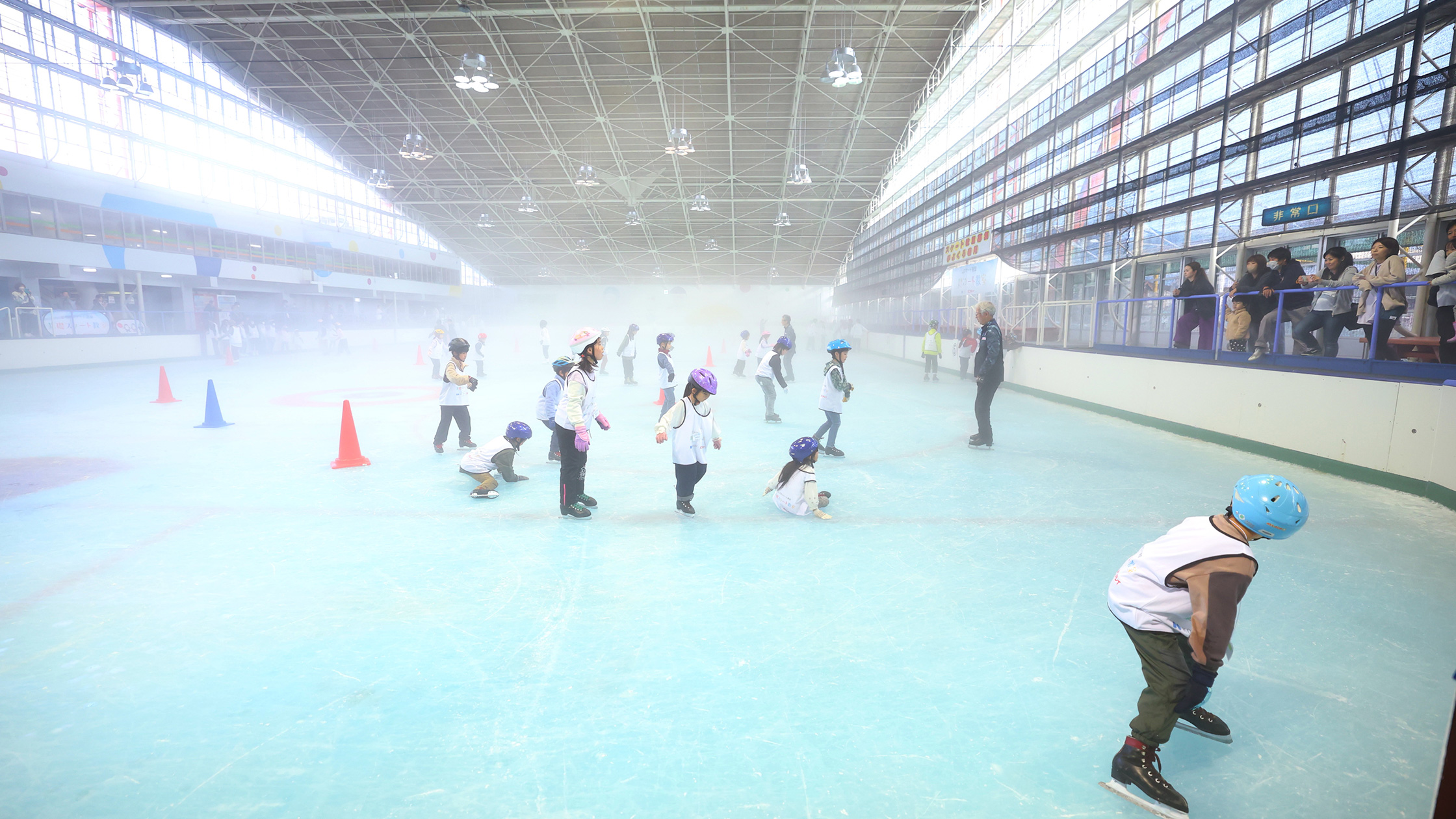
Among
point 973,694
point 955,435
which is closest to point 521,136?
point 955,435

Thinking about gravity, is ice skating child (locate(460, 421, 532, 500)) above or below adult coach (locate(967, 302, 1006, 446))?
below

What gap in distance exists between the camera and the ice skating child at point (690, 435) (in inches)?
200

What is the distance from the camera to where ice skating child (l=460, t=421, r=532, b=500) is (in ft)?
18.9

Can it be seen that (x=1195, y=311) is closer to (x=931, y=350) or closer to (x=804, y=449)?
(x=804, y=449)

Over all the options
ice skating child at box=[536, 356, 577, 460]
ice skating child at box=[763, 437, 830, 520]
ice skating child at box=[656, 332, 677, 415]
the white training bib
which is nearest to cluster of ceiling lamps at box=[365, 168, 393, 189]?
ice skating child at box=[656, 332, 677, 415]

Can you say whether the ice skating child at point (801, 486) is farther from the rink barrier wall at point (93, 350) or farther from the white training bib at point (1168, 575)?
the rink barrier wall at point (93, 350)

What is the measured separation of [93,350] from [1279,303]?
2833cm

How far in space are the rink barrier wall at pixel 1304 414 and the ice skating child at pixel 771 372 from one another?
555 centimetres

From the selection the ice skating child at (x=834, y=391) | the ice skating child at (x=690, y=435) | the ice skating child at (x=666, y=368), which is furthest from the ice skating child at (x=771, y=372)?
the ice skating child at (x=690, y=435)

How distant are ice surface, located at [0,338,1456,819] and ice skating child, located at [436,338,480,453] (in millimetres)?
1239

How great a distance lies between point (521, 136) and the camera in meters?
27.5

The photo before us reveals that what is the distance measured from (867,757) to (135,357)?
27.3m

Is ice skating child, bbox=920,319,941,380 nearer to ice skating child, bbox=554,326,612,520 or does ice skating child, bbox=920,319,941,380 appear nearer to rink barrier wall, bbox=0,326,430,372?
→ ice skating child, bbox=554,326,612,520

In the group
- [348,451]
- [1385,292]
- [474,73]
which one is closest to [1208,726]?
[1385,292]
